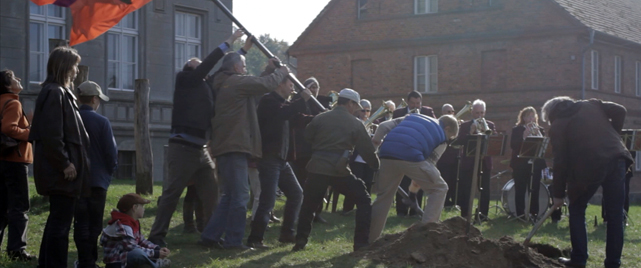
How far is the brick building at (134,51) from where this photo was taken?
75.0 feet

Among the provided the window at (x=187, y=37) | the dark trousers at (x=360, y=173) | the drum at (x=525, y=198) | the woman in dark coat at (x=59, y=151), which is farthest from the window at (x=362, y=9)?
the woman in dark coat at (x=59, y=151)

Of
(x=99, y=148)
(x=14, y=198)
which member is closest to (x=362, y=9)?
(x=14, y=198)

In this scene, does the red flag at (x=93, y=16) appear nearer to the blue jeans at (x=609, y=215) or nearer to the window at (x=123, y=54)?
the blue jeans at (x=609, y=215)

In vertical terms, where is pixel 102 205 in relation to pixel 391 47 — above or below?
below

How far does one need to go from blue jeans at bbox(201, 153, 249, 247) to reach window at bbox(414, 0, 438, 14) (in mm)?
30070

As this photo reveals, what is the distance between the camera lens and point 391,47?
38375 millimetres

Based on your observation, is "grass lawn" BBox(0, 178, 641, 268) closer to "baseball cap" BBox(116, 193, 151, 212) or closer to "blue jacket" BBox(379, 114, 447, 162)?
"baseball cap" BBox(116, 193, 151, 212)

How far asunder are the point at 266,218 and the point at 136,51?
16.1m

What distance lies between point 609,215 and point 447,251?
1.91m

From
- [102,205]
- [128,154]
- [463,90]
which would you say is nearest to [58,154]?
[102,205]

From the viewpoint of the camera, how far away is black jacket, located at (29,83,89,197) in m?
6.74

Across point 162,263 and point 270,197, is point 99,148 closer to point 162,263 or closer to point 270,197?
point 162,263

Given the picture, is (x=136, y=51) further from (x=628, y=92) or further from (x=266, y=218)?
(x=628, y=92)

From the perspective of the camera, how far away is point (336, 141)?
9.44 metres
